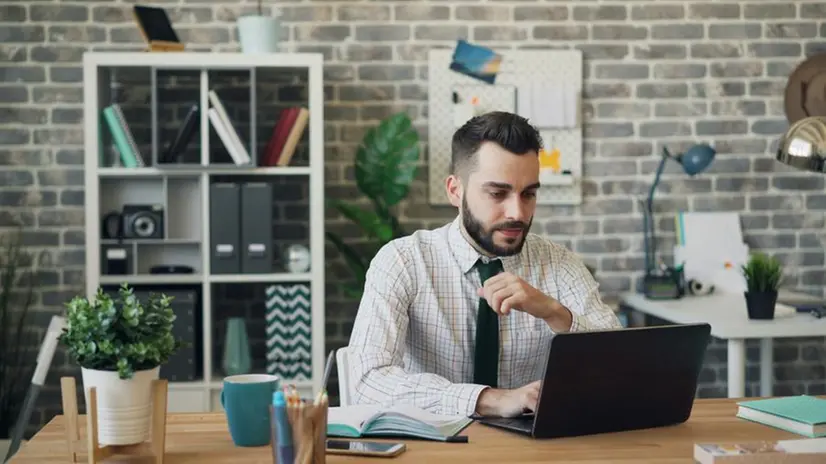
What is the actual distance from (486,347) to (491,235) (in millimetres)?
263

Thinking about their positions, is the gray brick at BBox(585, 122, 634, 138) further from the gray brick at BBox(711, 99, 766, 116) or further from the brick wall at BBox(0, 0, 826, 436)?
the gray brick at BBox(711, 99, 766, 116)

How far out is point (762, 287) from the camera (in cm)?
342

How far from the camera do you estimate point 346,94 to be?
427cm

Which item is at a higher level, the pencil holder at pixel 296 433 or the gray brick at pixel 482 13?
the gray brick at pixel 482 13

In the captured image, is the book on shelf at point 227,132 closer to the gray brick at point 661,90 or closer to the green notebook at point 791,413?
the gray brick at point 661,90

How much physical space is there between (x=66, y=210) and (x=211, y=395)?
103cm

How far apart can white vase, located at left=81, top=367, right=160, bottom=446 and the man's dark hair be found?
1.02 metres

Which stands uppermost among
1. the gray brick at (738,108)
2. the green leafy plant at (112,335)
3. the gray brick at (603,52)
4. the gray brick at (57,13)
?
the gray brick at (57,13)

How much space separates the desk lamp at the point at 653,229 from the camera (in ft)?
13.4

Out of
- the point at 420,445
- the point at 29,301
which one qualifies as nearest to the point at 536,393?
the point at 420,445

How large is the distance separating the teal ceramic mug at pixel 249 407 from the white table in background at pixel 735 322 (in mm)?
1978

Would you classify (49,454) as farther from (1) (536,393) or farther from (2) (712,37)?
(2) (712,37)

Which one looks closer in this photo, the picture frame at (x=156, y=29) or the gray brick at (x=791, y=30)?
the picture frame at (x=156, y=29)

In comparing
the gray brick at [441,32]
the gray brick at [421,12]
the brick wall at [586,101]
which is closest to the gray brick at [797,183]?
the brick wall at [586,101]
